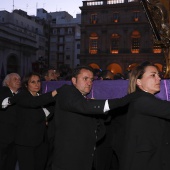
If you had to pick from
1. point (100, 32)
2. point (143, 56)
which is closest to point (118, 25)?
point (100, 32)

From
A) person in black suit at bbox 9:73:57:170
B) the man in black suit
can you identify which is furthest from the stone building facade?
person in black suit at bbox 9:73:57:170

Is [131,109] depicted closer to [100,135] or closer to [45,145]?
[100,135]

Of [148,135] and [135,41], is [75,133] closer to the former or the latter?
[148,135]

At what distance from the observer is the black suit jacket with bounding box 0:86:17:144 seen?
498 centimetres

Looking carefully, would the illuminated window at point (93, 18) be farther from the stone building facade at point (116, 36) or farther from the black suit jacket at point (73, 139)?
the black suit jacket at point (73, 139)

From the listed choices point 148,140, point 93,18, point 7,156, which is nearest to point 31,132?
point 7,156

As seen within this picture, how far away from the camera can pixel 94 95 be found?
192 inches

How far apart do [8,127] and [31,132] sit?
2.08ft

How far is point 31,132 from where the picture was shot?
4551mm

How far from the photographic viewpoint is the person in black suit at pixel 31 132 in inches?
178

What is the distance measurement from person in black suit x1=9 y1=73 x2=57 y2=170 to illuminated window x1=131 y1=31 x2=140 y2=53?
116 ft

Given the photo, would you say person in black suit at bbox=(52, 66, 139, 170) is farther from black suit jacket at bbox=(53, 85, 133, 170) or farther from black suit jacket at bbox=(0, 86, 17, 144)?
black suit jacket at bbox=(0, 86, 17, 144)

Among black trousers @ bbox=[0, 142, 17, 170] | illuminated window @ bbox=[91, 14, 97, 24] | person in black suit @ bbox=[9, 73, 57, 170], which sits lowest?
black trousers @ bbox=[0, 142, 17, 170]

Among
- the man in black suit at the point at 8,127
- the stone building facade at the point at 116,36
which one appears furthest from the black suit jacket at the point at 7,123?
the stone building facade at the point at 116,36
